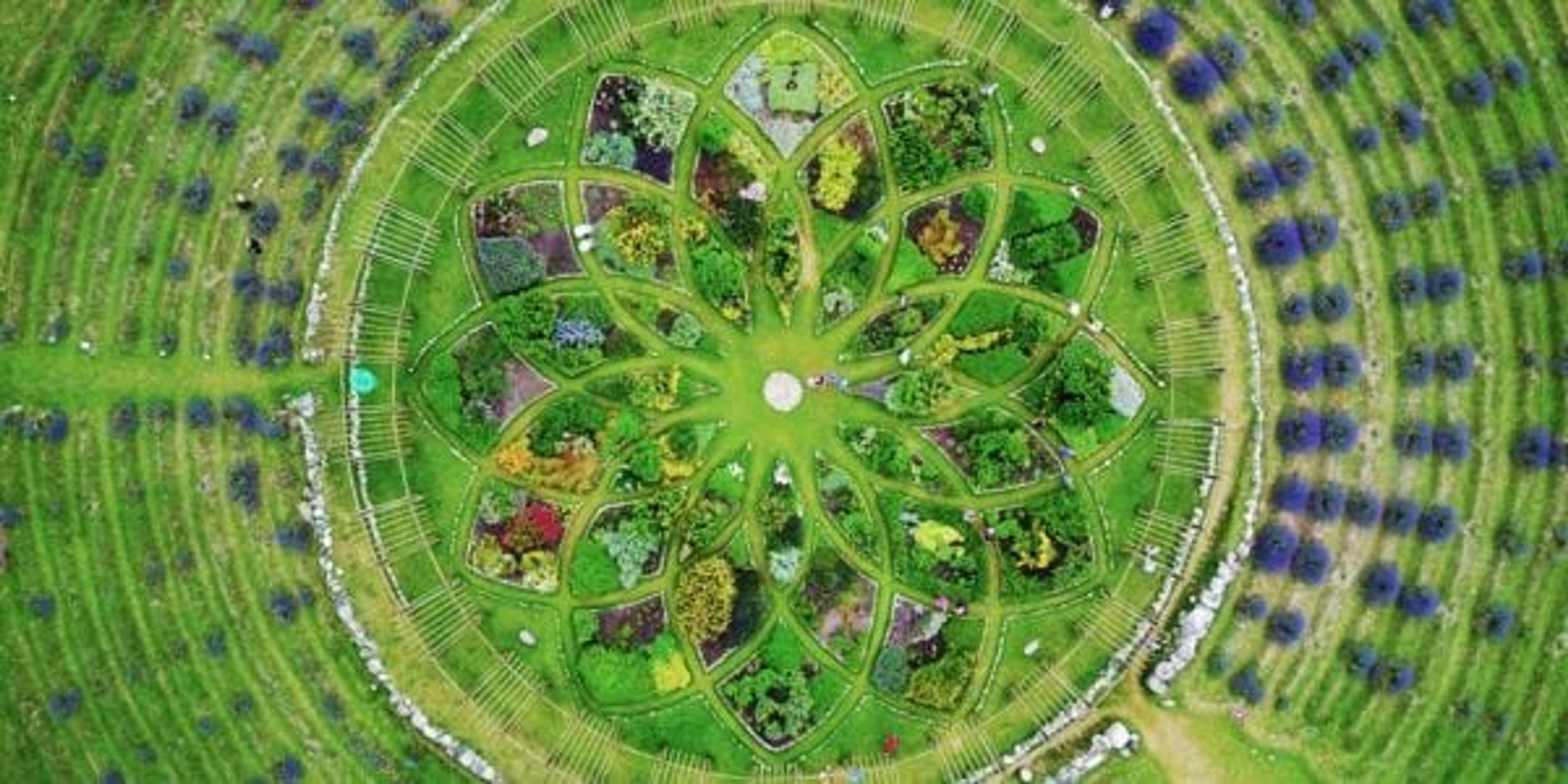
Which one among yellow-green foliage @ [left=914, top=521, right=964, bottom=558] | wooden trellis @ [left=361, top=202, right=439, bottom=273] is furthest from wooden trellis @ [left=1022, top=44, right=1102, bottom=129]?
wooden trellis @ [left=361, top=202, right=439, bottom=273]

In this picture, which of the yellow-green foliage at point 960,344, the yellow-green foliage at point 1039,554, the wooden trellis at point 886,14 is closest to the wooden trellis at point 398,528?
the yellow-green foliage at point 960,344

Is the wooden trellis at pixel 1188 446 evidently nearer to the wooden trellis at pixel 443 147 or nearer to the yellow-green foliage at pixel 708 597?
the yellow-green foliage at pixel 708 597

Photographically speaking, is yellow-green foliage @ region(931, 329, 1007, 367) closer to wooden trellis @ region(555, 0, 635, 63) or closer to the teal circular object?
wooden trellis @ region(555, 0, 635, 63)

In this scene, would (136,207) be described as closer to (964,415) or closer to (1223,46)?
(964,415)

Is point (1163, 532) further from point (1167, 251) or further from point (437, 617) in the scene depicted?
point (437, 617)

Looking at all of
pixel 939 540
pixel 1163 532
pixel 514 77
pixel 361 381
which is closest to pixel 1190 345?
pixel 1163 532

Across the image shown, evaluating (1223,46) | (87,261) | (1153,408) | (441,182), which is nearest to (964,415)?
(1153,408)
